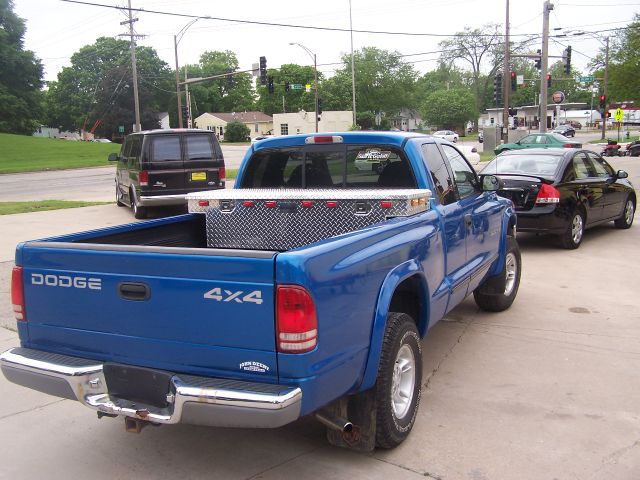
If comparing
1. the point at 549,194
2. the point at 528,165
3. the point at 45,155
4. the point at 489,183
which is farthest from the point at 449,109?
the point at 489,183

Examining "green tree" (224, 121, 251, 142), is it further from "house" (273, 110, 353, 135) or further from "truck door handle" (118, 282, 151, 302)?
"truck door handle" (118, 282, 151, 302)

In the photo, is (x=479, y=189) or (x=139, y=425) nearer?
(x=139, y=425)

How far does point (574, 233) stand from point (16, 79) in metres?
71.9

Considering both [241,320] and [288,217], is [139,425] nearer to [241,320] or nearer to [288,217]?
[241,320]

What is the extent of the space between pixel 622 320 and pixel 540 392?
226 centimetres

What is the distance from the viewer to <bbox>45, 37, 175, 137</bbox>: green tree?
9194cm

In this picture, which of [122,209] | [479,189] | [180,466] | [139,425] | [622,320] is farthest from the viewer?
[122,209]

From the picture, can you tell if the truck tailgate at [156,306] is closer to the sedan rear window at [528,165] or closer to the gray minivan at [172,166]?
the sedan rear window at [528,165]

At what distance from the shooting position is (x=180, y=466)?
3691 millimetres

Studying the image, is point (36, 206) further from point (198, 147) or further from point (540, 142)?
point (540, 142)

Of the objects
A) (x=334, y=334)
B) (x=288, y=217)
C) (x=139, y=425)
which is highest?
(x=288, y=217)

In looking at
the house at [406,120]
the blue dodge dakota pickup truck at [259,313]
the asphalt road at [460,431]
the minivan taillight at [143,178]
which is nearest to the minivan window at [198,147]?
the minivan taillight at [143,178]

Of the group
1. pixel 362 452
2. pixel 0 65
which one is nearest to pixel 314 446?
pixel 362 452

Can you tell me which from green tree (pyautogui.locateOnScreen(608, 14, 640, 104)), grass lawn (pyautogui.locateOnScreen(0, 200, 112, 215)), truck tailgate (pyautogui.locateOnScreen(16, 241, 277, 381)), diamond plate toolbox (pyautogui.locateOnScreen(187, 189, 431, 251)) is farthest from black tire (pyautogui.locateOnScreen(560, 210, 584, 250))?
green tree (pyautogui.locateOnScreen(608, 14, 640, 104))
